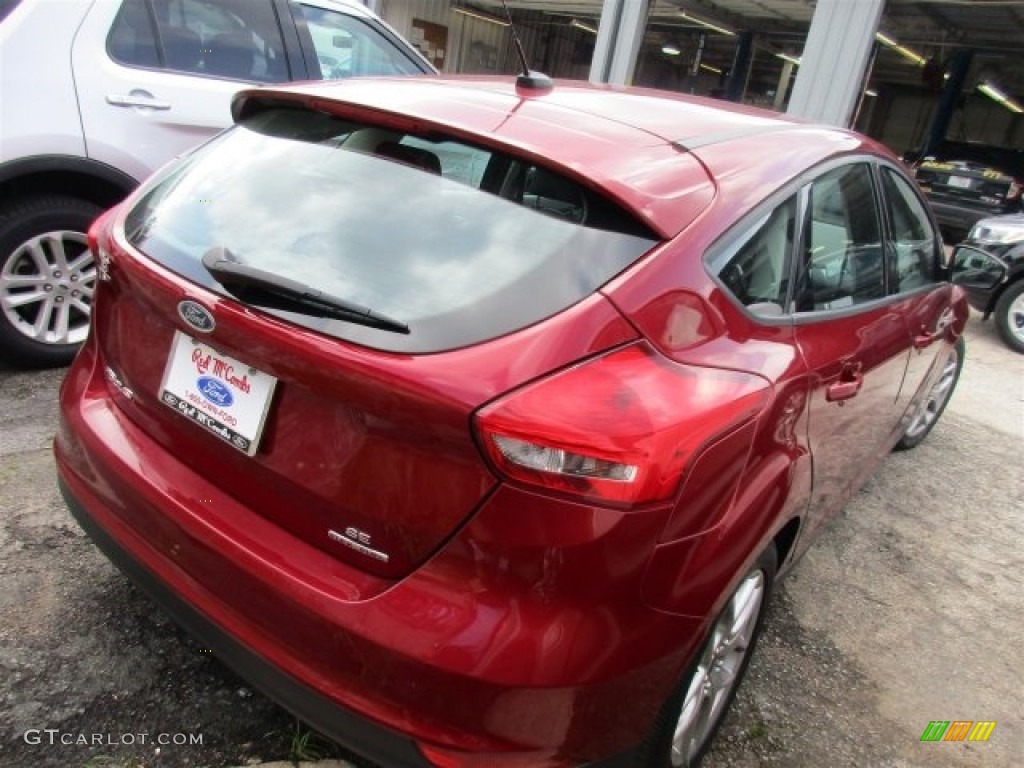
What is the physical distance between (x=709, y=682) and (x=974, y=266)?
2498 millimetres

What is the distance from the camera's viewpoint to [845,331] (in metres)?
2.12

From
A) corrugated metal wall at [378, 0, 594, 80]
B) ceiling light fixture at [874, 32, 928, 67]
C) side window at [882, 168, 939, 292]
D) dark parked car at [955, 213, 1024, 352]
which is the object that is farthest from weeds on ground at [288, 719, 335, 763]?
ceiling light fixture at [874, 32, 928, 67]

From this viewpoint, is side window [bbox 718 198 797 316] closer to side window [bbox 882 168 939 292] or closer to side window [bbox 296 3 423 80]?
side window [bbox 882 168 939 292]

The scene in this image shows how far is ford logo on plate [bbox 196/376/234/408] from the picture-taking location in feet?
5.11

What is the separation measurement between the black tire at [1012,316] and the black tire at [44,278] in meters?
7.37

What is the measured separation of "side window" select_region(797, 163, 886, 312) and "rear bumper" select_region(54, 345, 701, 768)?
40.5 inches

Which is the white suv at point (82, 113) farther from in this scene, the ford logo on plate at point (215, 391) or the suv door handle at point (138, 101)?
the ford logo on plate at point (215, 391)

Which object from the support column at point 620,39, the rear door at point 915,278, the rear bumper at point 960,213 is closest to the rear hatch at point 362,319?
the rear door at point 915,278

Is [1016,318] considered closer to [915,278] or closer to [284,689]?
[915,278]

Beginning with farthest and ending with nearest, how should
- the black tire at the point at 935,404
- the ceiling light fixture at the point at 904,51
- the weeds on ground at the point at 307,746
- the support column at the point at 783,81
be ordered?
the support column at the point at 783,81
the ceiling light fixture at the point at 904,51
the black tire at the point at 935,404
the weeds on ground at the point at 307,746

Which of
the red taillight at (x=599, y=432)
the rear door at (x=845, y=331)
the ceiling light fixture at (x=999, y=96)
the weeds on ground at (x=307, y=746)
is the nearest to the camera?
the red taillight at (x=599, y=432)

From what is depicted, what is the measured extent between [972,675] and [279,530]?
2351mm

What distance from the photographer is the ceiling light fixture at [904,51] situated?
19.0m

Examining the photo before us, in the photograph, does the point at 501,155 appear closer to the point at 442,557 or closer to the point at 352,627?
the point at 442,557
